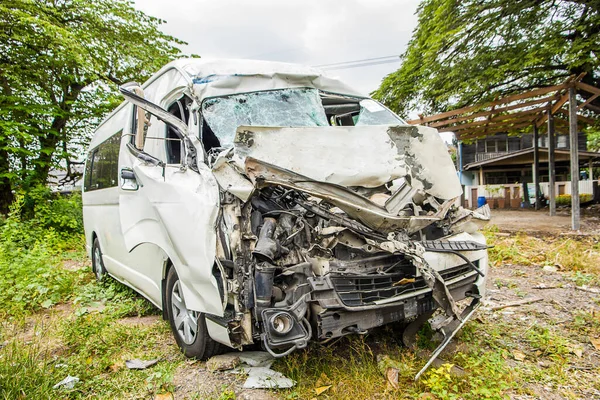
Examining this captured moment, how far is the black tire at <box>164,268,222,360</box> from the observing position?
2.78m

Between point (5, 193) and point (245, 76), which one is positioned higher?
point (245, 76)

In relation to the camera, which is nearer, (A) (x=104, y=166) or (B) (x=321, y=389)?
(B) (x=321, y=389)

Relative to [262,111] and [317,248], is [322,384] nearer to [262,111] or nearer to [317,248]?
[317,248]

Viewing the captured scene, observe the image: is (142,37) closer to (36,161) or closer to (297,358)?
(36,161)

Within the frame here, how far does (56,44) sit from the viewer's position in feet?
30.1

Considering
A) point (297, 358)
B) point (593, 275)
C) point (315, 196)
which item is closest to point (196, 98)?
point (315, 196)

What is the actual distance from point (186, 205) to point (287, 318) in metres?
1.03

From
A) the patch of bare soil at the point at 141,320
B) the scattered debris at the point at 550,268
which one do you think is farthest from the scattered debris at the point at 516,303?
the patch of bare soil at the point at 141,320

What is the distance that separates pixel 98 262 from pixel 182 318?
3.45 metres

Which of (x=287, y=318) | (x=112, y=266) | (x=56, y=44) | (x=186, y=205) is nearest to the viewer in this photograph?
(x=287, y=318)

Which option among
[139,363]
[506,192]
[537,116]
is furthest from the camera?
[506,192]

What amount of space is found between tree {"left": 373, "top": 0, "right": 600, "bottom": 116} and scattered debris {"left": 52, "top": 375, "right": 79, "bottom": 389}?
374 inches

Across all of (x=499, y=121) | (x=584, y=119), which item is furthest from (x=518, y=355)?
(x=584, y=119)

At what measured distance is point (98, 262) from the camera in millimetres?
5766
